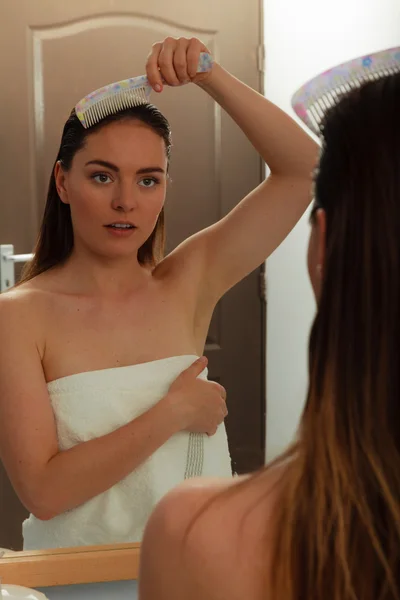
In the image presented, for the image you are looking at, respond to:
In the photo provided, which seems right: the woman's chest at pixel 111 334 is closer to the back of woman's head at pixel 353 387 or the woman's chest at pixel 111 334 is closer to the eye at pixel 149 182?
the eye at pixel 149 182

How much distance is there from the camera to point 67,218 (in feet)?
2.41

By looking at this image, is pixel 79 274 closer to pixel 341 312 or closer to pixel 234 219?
pixel 234 219

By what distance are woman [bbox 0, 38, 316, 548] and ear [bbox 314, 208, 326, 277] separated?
14.2 inches

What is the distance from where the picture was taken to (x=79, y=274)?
2.36 ft

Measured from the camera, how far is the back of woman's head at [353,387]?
306 millimetres

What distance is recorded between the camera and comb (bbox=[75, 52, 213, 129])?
663 mm

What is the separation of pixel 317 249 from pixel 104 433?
0.38m

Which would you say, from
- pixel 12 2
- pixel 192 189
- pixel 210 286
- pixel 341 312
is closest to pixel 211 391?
pixel 210 286

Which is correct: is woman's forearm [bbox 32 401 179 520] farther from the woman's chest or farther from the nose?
the nose

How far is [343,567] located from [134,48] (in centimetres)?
77

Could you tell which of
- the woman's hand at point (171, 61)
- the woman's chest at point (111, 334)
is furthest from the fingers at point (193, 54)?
the woman's chest at point (111, 334)

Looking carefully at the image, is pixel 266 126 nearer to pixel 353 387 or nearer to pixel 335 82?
pixel 335 82

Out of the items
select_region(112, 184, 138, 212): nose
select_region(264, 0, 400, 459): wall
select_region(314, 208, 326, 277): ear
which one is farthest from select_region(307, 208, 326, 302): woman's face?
select_region(264, 0, 400, 459): wall

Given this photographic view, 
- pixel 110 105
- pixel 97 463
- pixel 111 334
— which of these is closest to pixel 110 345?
pixel 111 334
